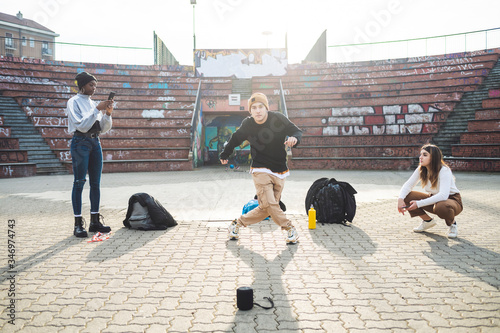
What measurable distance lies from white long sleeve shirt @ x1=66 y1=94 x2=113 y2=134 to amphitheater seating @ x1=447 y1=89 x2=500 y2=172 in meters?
12.6

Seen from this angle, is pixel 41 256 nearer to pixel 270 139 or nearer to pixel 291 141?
pixel 270 139

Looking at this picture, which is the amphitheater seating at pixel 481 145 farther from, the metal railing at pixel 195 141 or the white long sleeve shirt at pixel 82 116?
the white long sleeve shirt at pixel 82 116

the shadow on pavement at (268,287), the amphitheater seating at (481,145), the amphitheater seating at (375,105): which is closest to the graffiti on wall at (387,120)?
the amphitheater seating at (375,105)

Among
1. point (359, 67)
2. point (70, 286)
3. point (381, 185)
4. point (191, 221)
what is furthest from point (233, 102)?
point (70, 286)

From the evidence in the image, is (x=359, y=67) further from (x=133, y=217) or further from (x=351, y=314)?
(x=351, y=314)

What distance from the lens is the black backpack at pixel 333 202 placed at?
17.6 feet

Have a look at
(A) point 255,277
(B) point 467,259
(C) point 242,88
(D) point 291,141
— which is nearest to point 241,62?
(C) point 242,88

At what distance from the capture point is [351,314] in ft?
8.25

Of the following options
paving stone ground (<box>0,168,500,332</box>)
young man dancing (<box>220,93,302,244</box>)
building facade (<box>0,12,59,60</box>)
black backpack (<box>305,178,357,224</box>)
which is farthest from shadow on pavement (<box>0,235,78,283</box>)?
building facade (<box>0,12,59,60</box>)

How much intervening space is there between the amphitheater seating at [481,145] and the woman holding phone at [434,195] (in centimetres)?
966

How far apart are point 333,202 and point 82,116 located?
3637 millimetres

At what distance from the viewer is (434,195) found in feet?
15.0

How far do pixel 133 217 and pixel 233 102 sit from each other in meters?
13.8

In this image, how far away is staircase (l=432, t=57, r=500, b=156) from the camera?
46.2 feet
